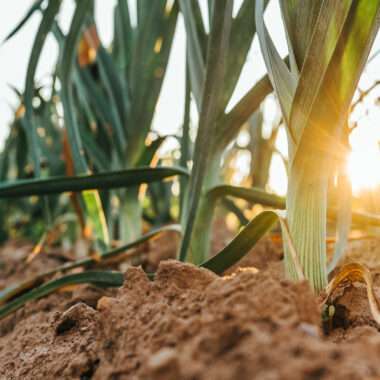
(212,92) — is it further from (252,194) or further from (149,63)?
(149,63)

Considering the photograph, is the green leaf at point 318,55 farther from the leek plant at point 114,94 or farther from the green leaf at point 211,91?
the leek plant at point 114,94

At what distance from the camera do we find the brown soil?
11.6 inches

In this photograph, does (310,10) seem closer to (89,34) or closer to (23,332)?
(23,332)

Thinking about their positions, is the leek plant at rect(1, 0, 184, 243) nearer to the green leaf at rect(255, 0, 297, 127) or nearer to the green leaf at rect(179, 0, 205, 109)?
the green leaf at rect(179, 0, 205, 109)

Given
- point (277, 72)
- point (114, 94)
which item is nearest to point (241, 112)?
point (277, 72)

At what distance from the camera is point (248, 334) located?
0.32 metres

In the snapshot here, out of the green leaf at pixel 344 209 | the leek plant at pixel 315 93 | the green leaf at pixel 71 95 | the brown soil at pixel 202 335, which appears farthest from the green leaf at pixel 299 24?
the green leaf at pixel 71 95

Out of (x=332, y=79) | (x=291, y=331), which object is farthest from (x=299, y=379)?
(x=332, y=79)

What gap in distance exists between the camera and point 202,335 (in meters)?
0.33

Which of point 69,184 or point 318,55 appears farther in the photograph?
point 69,184

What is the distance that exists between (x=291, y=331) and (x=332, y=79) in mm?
284

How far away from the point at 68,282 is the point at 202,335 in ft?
1.76

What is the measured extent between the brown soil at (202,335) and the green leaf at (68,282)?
151 mm

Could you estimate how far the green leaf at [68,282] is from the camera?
81 centimetres
